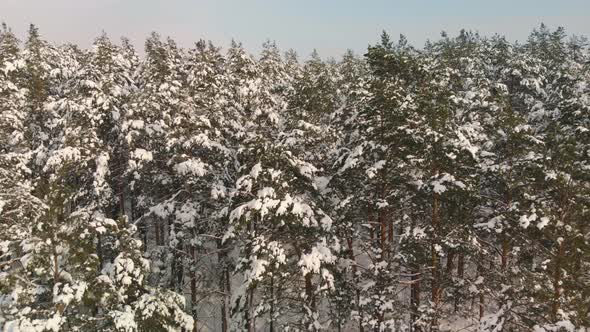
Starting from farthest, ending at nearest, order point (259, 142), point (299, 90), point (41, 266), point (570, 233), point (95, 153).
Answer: point (299, 90), point (95, 153), point (259, 142), point (570, 233), point (41, 266)

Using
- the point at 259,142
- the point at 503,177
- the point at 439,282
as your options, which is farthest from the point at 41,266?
the point at 503,177

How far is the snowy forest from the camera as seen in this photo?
1178 cm

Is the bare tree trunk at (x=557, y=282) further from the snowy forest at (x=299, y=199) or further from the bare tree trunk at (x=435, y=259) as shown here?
the bare tree trunk at (x=435, y=259)

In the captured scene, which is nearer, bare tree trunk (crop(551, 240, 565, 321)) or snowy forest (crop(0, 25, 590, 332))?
snowy forest (crop(0, 25, 590, 332))

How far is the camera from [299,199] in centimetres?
1552

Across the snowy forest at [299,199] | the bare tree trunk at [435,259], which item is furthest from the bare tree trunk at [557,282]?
the bare tree trunk at [435,259]

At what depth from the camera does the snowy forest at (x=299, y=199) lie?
38.7 ft

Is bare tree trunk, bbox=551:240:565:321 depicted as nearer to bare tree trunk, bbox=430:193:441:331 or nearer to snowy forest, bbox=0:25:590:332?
snowy forest, bbox=0:25:590:332

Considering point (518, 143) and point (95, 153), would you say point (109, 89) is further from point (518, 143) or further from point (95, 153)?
point (518, 143)

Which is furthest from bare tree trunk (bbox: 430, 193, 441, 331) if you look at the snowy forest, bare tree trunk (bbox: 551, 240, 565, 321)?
bare tree trunk (bbox: 551, 240, 565, 321)

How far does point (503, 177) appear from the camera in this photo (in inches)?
706

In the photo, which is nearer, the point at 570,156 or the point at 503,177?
the point at 570,156

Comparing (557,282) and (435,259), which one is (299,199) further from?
(557,282)

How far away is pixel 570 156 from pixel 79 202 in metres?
22.2
